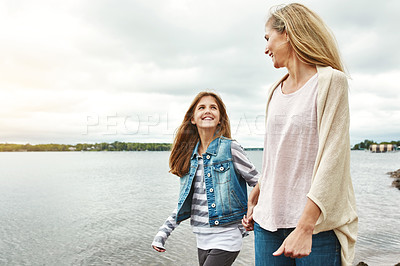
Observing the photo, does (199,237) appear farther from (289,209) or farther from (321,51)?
(321,51)

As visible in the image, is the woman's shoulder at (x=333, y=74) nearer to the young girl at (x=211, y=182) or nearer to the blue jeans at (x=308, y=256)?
the blue jeans at (x=308, y=256)

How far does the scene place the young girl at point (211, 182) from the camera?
343 centimetres

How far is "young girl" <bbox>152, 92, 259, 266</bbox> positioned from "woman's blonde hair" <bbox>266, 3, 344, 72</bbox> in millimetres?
1683

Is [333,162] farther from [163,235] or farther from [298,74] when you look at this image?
[163,235]

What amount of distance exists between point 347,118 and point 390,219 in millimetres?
17383

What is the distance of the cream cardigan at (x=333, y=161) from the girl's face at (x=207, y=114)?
1.97 meters

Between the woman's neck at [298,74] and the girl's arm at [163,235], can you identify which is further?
the girl's arm at [163,235]

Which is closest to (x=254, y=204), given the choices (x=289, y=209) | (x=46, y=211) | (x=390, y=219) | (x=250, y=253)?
(x=289, y=209)

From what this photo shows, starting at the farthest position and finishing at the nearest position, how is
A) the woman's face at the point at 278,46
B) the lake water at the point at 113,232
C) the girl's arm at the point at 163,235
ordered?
the lake water at the point at 113,232 → the girl's arm at the point at 163,235 → the woman's face at the point at 278,46

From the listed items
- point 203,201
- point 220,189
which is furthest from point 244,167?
point 203,201

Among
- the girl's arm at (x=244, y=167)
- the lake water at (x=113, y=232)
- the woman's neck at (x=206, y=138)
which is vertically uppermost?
the woman's neck at (x=206, y=138)

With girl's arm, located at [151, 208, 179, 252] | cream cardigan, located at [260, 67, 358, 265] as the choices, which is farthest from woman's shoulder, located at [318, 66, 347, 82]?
girl's arm, located at [151, 208, 179, 252]

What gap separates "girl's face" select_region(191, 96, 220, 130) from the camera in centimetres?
381

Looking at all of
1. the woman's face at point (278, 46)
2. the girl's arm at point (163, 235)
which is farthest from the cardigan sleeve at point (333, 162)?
the girl's arm at point (163, 235)
